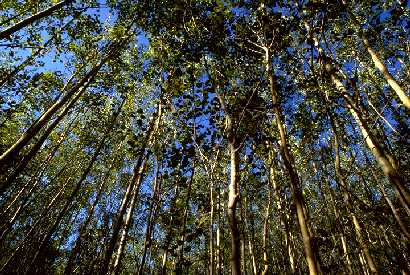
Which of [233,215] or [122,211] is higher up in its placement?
[122,211]

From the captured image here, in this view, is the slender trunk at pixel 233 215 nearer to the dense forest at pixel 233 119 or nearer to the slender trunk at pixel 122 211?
the dense forest at pixel 233 119

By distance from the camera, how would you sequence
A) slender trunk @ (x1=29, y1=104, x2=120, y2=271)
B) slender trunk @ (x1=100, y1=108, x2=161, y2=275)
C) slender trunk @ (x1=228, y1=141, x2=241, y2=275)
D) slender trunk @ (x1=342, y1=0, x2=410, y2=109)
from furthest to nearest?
slender trunk @ (x1=29, y1=104, x2=120, y2=271) < slender trunk @ (x1=342, y1=0, x2=410, y2=109) < slender trunk @ (x1=100, y1=108, x2=161, y2=275) < slender trunk @ (x1=228, y1=141, x2=241, y2=275)

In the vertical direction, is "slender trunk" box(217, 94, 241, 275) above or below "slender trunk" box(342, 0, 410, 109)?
below

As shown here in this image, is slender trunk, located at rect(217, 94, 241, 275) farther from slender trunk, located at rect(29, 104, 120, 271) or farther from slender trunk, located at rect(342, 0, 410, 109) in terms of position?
slender trunk, located at rect(29, 104, 120, 271)

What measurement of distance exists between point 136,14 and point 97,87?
391 cm

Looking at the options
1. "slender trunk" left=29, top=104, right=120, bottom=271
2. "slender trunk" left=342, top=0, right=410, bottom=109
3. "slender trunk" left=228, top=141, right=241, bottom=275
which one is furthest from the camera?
"slender trunk" left=29, top=104, right=120, bottom=271

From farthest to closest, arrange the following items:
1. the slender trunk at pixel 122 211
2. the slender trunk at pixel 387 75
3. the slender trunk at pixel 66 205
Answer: the slender trunk at pixel 66 205, the slender trunk at pixel 387 75, the slender trunk at pixel 122 211

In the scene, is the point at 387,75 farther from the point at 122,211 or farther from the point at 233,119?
the point at 122,211

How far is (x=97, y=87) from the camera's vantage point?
1386 centimetres

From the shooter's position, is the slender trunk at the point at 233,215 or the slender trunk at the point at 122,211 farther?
the slender trunk at the point at 122,211

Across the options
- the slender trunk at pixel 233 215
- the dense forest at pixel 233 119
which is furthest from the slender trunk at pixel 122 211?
the slender trunk at pixel 233 215

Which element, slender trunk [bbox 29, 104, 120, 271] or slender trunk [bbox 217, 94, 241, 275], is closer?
slender trunk [bbox 217, 94, 241, 275]

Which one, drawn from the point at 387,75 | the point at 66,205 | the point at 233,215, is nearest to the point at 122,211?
the point at 66,205

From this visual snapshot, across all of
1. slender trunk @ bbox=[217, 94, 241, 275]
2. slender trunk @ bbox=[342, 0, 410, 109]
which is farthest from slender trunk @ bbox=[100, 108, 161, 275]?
slender trunk @ bbox=[342, 0, 410, 109]
